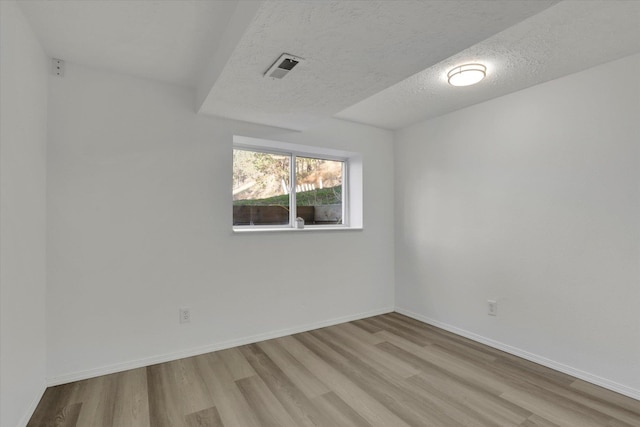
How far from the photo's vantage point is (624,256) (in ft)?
6.84

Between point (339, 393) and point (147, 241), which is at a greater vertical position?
point (147, 241)

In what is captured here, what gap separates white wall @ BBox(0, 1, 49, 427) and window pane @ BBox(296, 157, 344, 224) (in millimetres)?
2158

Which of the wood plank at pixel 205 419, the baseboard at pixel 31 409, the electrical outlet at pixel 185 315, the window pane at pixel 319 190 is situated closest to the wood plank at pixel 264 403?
the wood plank at pixel 205 419

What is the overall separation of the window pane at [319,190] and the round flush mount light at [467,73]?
174cm

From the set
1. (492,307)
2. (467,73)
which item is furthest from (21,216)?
(492,307)

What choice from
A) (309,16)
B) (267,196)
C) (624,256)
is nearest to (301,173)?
(267,196)

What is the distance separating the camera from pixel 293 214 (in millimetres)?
3385

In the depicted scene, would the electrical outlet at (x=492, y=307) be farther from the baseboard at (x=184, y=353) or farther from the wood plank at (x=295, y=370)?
the wood plank at (x=295, y=370)

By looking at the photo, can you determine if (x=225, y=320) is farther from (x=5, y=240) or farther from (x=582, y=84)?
(x=582, y=84)

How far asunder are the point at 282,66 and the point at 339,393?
6.95 feet

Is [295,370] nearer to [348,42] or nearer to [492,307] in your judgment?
[492,307]

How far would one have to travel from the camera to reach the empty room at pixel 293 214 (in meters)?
1.64

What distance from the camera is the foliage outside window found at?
10.2ft

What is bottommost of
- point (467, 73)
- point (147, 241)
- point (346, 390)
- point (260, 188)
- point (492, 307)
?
point (346, 390)
